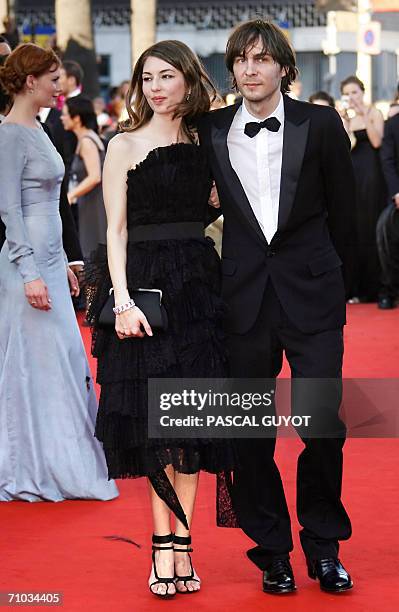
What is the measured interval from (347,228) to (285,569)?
115cm

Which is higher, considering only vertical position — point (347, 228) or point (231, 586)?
point (347, 228)

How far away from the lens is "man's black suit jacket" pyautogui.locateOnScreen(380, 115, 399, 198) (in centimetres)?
1249

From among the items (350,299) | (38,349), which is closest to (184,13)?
(350,299)

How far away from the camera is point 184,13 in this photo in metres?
44.5

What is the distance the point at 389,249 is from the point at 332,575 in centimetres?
837

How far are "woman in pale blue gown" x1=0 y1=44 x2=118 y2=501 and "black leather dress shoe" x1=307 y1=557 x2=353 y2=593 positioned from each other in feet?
5.28

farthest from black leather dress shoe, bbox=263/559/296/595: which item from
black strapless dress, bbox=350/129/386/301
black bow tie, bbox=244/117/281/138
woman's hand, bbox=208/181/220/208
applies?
black strapless dress, bbox=350/129/386/301

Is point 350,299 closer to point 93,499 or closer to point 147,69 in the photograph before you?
point 93,499

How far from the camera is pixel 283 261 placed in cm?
472

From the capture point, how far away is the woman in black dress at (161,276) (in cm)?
470

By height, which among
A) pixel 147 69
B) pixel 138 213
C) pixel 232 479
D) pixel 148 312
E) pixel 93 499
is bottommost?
pixel 93 499

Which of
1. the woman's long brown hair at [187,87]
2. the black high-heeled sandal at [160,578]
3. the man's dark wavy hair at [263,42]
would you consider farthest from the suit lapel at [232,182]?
the black high-heeled sandal at [160,578]

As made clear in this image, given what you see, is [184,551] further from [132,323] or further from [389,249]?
[389,249]

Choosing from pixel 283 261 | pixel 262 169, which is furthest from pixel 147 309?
pixel 262 169
